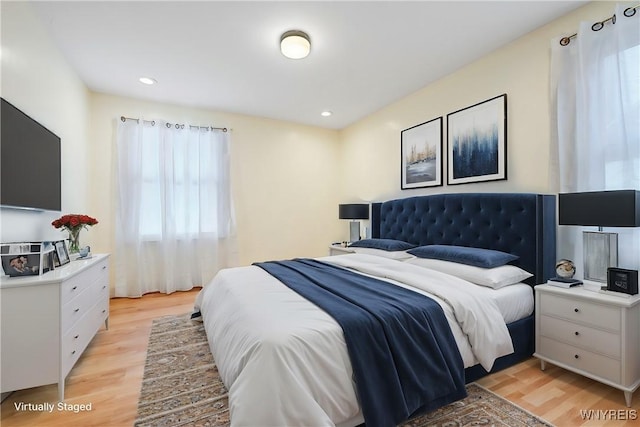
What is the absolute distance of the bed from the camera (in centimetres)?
117

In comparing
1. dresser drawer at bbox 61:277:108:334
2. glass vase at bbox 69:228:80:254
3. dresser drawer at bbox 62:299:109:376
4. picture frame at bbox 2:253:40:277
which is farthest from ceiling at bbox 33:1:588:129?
→ dresser drawer at bbox 62:299:109:376

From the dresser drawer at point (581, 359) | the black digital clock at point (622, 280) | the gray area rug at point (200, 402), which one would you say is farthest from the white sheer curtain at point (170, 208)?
the black digital clock at point (622, 280)

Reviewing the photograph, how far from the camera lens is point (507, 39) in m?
2.55

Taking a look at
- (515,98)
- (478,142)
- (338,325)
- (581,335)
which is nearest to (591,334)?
(581,335)

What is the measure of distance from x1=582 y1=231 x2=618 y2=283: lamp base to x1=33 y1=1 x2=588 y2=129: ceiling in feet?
5.73

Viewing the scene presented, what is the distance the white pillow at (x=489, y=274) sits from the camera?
212 centimetres

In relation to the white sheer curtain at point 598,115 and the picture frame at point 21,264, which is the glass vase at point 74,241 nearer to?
the picture frame at point 21,264

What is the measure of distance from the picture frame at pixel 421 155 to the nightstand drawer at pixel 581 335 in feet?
5.75

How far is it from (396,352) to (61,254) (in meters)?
2.44

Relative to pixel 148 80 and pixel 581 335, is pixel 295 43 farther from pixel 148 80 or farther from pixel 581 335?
A: pixel 581 335

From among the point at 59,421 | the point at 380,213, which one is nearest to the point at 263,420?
the point at 59,421

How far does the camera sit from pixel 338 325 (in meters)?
1.39

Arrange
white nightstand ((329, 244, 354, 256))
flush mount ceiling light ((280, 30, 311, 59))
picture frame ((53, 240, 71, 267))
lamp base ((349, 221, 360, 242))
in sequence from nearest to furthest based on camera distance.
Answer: picture frame ((53, 240, 71, 267))
flush mount ceiling light ((280, 30, 311, 59))
white nightstand ((329, 244, 354, 256))
lamp base ((349, 221, 360, 242))

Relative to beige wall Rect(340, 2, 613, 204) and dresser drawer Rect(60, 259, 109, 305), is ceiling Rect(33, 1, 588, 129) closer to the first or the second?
beige wall Rect(340, 2, 613, 204)
